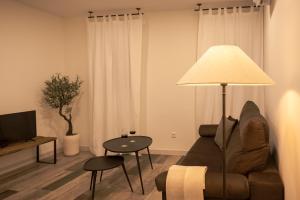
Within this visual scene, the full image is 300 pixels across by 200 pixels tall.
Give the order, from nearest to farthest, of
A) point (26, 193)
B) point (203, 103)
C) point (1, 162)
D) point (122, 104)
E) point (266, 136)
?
point (266, 136), point (26, 193), point (1, 162), point (203, 103), point (122, 104)

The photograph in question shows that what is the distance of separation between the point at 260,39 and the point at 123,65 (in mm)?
2216

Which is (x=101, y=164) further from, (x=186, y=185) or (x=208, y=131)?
(x=208, y=131)

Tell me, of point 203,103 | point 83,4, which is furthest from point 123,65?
point 203,103

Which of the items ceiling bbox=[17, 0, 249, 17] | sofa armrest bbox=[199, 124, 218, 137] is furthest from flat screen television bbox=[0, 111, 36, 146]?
sofa armrest bbox=[199, 124, 218, 137]

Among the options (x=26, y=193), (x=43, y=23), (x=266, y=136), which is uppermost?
(x=43, y=23)

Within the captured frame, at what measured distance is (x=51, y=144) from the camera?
4.80 m

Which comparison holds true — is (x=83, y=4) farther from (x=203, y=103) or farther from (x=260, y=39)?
(x=260, y=39)

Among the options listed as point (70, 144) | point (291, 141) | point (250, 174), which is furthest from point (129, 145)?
point (291, 141)

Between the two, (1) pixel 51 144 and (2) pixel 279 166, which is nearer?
(2) pixel 279 166

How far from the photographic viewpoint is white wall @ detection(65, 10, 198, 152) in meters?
4.61

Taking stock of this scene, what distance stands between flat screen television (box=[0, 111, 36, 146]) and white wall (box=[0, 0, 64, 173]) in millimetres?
196

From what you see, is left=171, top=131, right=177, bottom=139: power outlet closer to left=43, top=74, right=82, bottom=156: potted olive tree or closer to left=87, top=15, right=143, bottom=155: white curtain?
left=87, top=15, right=143, bottom=155: white curtain

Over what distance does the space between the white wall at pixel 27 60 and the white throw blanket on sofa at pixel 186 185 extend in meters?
2.88

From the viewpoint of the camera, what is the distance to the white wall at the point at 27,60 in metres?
3.87
